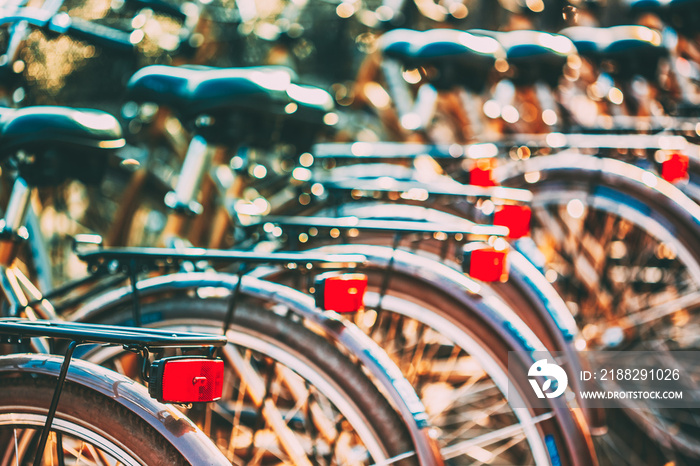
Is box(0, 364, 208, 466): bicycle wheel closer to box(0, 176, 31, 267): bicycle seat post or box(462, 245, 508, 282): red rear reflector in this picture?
box(0, 176, 31, 267): bicycle seat post

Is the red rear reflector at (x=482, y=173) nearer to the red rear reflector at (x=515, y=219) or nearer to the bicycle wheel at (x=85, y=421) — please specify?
the red rear reflector at (x=515, y=219)

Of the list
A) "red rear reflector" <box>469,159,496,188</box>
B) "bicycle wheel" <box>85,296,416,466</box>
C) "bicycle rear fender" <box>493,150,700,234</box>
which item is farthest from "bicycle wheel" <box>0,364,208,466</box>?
"bicycle rear fender" <box>493,150,700,234</box>

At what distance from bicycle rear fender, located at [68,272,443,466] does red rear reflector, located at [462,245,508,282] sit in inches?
10.4

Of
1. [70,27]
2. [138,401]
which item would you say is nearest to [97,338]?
[138,401]

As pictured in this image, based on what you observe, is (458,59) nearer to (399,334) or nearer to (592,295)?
(399,334)

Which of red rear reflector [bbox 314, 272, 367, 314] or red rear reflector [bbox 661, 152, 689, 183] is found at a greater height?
red rear reflector [bbox 661, 152, 689, 183]

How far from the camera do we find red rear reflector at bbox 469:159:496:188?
1942mm

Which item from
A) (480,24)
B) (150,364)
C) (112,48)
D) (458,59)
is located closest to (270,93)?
(112,48)

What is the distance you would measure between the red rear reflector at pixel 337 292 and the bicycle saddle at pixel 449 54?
111 centimetres

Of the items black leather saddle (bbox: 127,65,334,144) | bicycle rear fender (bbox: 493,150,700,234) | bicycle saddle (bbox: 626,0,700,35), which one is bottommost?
black leather saddle (bbox: 127,65,334,144)

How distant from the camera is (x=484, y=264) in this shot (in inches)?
55.1

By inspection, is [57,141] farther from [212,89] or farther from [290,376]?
[290,376]

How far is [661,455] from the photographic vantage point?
7.38 feet

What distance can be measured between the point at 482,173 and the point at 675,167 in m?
0.59
